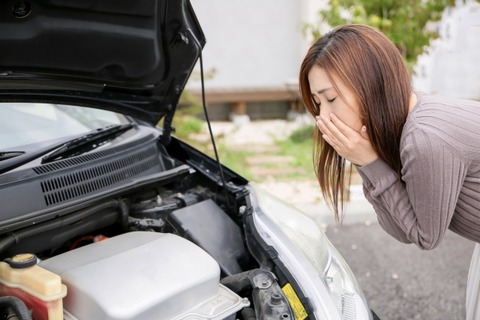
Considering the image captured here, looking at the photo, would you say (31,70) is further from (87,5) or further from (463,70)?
(463,70)

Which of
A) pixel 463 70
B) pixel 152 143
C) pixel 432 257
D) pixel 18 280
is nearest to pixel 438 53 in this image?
pixel 463 70

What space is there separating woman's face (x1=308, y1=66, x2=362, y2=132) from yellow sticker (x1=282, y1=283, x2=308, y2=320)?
1.92 ft

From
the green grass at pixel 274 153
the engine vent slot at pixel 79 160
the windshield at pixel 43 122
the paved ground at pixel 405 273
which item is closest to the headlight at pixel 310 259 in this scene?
the engine vent slot at pixel 79 160

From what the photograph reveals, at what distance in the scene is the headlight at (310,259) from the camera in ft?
5.37

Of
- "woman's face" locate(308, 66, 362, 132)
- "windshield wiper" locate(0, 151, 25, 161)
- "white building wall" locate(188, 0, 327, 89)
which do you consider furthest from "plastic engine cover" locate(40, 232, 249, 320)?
"white building wall" locate(188, 0, 327, 89)

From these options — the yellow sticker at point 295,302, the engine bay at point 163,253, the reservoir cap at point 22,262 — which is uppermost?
the reservoir cap at point 22,262

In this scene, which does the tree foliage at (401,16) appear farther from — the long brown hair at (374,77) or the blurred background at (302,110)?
the long brown hair at (374,77)

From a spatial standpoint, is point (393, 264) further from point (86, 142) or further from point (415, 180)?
point (86, 142)

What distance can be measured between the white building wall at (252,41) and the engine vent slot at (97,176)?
18.2ft

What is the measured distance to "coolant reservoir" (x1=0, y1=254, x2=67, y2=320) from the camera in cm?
134

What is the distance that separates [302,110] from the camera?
7.69m

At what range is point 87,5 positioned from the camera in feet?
5.86

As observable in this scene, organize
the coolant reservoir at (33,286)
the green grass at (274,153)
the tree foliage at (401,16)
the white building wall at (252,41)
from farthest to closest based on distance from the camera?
the white building wall at (252,41) → the green grass at (274,153) → the tree foliage at (401,16) → the coolant reservoir at (33,286)

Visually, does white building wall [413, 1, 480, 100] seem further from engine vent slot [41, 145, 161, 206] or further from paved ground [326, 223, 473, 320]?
engine vent slot [41, 145, 161, 206]
